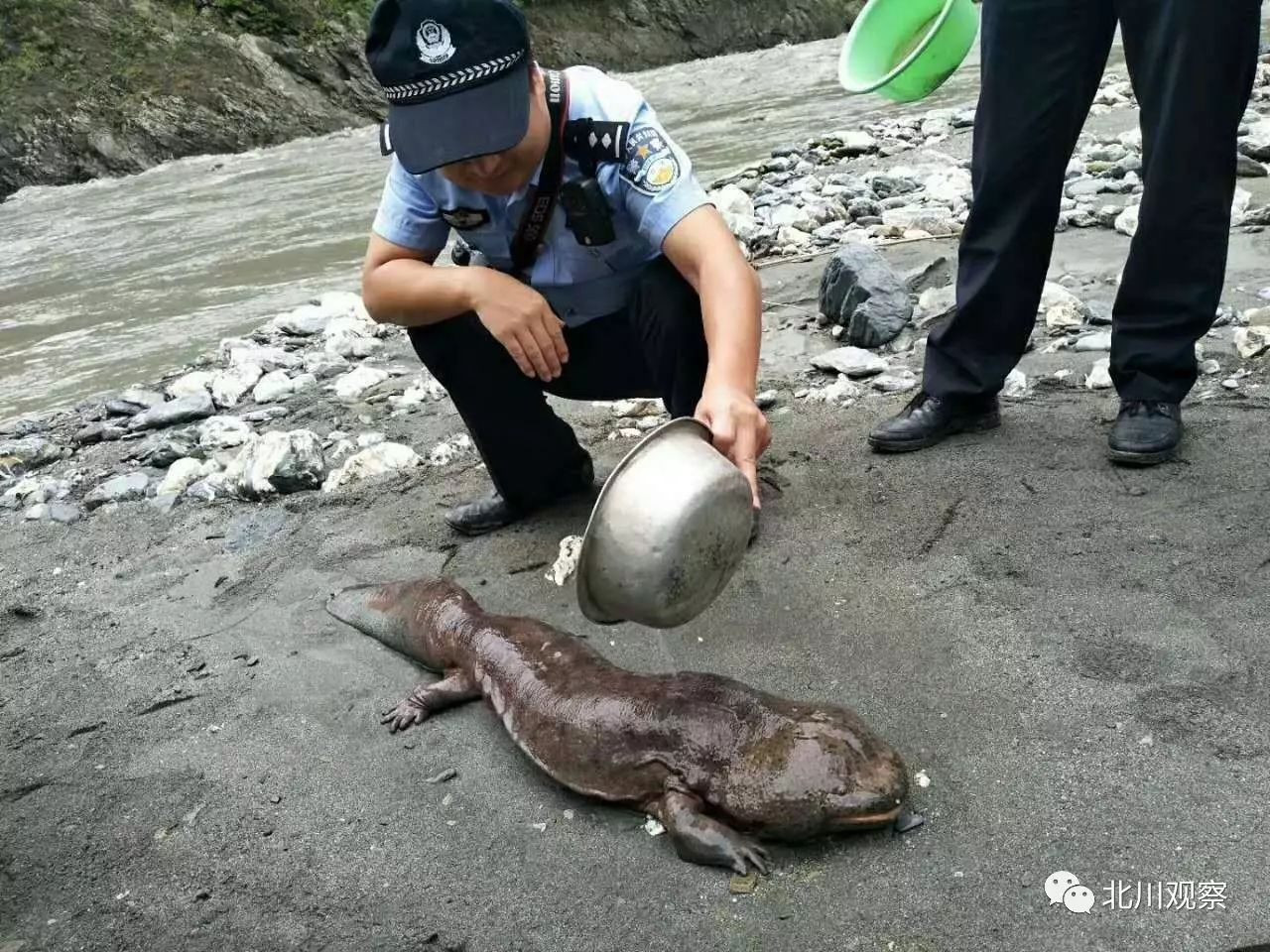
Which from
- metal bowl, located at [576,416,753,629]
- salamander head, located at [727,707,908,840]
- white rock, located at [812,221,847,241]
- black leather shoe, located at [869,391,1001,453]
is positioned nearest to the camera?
metal bowl, located at [576,416,753,629]

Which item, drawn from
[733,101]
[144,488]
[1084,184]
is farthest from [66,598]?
[733,101]

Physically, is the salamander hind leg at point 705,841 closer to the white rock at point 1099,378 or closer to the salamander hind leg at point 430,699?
the salamander hind leg at point 430,699

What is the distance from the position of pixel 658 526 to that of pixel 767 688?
87 cm

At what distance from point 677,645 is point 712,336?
884 mm

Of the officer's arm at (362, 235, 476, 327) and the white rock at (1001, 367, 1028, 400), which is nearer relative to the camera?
the officer's arm at (362, 235, 476, 327)

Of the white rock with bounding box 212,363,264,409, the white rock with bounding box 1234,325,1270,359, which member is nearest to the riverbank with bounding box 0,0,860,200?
the white rock with bounding box 212,363,264,409

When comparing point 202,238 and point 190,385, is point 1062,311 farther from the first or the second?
point 202,238

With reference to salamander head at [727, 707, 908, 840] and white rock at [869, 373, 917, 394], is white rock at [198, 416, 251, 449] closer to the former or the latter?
white rock at [869, 373, 917, 394]

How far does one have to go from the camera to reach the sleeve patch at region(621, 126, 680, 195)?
280cm

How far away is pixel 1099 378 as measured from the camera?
384 centimetres

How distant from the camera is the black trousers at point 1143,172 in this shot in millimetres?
2832

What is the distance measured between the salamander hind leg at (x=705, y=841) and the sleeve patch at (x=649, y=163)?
163cm

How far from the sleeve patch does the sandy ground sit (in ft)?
3.82

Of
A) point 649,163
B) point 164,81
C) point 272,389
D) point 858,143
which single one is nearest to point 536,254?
point 649,163
